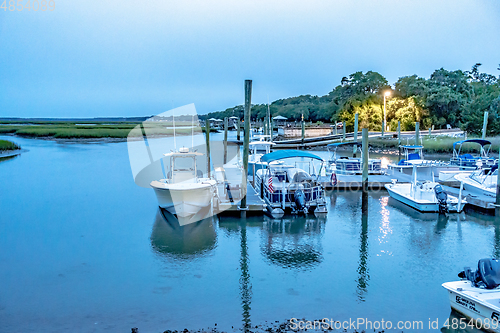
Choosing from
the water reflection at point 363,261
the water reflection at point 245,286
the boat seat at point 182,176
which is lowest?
the water reflection at point 245,286

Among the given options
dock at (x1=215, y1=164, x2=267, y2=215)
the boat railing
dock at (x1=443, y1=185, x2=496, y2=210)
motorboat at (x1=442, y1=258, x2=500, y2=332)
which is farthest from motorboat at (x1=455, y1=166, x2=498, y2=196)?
motorboat at (x1=442, y1=258, x2=500, y2=332)

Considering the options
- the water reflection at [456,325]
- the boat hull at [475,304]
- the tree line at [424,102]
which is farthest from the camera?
the tree line at [424,102]

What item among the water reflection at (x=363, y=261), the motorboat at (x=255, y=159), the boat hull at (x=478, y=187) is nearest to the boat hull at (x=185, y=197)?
the motorboat at (x=255, y=159)

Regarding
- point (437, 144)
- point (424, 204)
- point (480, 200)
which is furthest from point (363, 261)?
point (437, 144)

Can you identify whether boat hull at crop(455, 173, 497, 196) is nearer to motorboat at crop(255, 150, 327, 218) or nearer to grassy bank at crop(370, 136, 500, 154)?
motorboat at crop(255, 150, 327, 218)

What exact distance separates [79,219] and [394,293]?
1522 cm

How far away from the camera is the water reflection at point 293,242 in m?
11.8

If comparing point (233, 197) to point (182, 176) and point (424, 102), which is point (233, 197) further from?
point (424, 102)

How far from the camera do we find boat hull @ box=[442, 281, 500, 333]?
6.88m

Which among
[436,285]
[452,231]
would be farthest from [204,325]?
[452,231]

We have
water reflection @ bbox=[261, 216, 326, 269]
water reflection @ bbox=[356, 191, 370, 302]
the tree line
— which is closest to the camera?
water reflection @ bbox=[356, 191, 370, 302]

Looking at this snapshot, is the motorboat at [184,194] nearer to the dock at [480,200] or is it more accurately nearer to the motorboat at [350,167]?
the dock at [480,200]

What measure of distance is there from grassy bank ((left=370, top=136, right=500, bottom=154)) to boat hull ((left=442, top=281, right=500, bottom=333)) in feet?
A: 117

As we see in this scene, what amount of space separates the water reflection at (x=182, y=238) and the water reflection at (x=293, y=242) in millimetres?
2092
